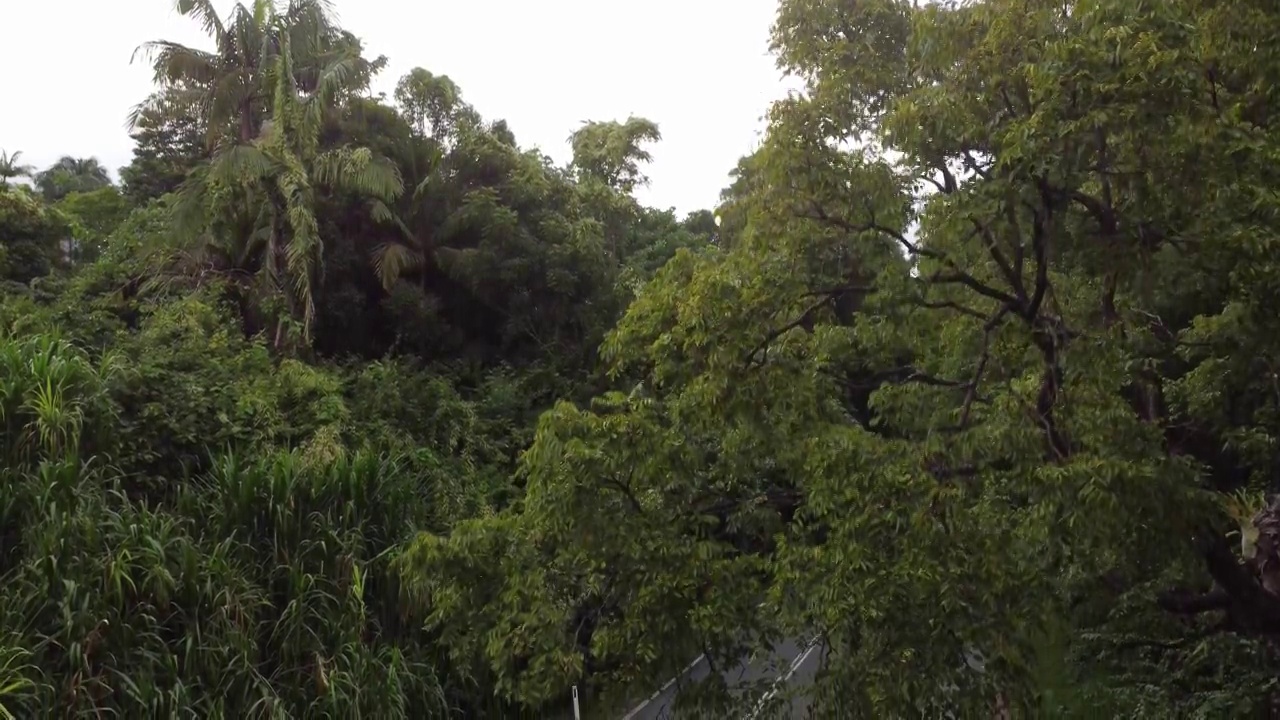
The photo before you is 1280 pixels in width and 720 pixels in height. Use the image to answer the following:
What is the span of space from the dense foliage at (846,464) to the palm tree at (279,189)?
2.58 meters

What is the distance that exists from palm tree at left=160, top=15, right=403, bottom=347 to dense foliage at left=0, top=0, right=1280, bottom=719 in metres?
2.58

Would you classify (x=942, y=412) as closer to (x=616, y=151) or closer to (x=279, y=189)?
(x=279, y=189)

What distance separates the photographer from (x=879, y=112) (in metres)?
7.76

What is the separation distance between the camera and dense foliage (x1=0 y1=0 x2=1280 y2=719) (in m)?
5.89

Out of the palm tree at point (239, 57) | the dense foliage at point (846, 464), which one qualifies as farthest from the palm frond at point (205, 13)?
the dense foliage at point (846, 464)

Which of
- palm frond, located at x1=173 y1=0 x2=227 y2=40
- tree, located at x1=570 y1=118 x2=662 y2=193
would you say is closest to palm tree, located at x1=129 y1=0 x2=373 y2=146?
palm frond, located at x1=173 y1=0 x2=227 y2=40

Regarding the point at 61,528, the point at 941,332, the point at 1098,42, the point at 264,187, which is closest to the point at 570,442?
the point at 941,332

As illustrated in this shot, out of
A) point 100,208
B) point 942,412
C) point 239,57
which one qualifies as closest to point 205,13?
point 239,57

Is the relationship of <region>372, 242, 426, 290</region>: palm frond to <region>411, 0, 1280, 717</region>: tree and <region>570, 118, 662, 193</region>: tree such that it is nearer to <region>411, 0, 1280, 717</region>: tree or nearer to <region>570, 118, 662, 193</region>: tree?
<region>570, 118, 662, 193</region>: tree

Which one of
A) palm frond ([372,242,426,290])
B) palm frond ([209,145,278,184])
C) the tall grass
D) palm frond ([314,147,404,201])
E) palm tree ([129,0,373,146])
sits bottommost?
the tall grass

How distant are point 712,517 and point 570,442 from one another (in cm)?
112

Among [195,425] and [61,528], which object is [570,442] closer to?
[61,528]

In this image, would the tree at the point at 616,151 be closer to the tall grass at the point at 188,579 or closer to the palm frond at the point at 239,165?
the palm frond at the point at 239,165

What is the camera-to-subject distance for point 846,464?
6172 mm
